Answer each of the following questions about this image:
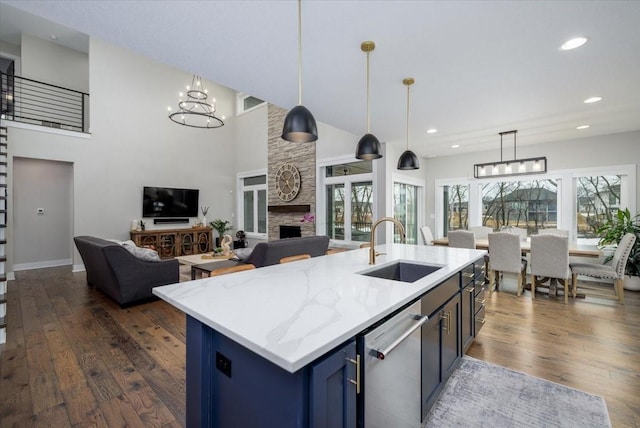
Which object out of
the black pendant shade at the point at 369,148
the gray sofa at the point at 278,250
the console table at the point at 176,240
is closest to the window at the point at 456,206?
the gray sofa at the point at 278,250

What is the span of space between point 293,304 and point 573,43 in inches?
115

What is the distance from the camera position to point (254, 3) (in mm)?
1863

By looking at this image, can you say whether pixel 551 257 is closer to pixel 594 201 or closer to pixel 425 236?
pixel 425 236

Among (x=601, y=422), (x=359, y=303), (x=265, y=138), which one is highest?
(x=265, y=138)

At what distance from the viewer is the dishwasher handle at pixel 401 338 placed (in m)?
1.15

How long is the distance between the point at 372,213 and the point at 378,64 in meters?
3.28

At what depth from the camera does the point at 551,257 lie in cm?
406

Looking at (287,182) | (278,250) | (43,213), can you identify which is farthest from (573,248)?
(43,213)

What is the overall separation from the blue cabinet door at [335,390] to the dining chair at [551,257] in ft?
13.9

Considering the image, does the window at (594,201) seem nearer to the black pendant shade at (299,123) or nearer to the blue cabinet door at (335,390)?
the black pendant shade at (299,123)

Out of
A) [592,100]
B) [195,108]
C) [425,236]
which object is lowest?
[425,236]

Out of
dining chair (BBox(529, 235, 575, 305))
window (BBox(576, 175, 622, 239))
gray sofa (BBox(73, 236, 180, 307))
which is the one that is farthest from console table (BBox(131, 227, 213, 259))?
window (BBox(576, 175, 622, 239))

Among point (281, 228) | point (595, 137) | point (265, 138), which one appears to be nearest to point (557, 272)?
point (595, 137)

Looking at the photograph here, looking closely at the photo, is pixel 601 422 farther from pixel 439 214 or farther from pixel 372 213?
pixel 439 214
